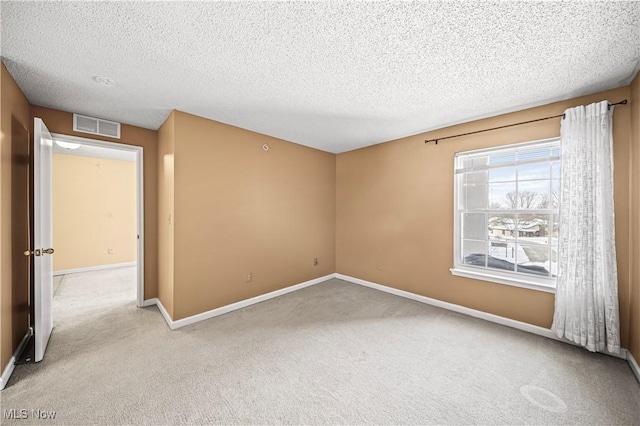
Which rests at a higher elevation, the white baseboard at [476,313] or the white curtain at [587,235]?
the white curtain at [587,235]

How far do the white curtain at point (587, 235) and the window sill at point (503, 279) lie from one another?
19 centimetres

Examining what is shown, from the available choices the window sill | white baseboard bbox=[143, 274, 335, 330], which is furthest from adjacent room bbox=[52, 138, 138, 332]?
the window sill

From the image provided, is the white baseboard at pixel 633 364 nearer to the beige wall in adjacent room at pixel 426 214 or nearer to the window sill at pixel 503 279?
the beige wall in adjacent room at pixel 426 214

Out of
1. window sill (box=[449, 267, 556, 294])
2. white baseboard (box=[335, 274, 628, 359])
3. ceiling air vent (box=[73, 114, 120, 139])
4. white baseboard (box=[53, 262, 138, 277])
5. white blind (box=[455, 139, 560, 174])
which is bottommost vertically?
white baseboard (box=[335, 274, 628, 359])

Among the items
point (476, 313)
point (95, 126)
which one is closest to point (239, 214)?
point (95, 126)

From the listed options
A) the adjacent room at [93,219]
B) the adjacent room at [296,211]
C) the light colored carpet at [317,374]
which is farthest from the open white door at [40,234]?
the adjacent room at [93,219]

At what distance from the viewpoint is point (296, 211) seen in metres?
4.24

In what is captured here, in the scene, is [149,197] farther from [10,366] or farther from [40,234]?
[10,366]

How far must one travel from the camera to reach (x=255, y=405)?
1.71 meters

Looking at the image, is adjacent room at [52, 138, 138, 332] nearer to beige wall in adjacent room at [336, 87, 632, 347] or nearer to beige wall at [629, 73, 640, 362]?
beige wall in adjacent room at [336, 87, 632, 347]

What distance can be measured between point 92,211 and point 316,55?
6.24m

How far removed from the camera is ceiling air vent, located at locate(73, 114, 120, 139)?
295 centimetres

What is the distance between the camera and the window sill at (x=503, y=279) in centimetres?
265

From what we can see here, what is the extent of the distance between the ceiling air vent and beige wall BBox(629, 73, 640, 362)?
5.41 meters
